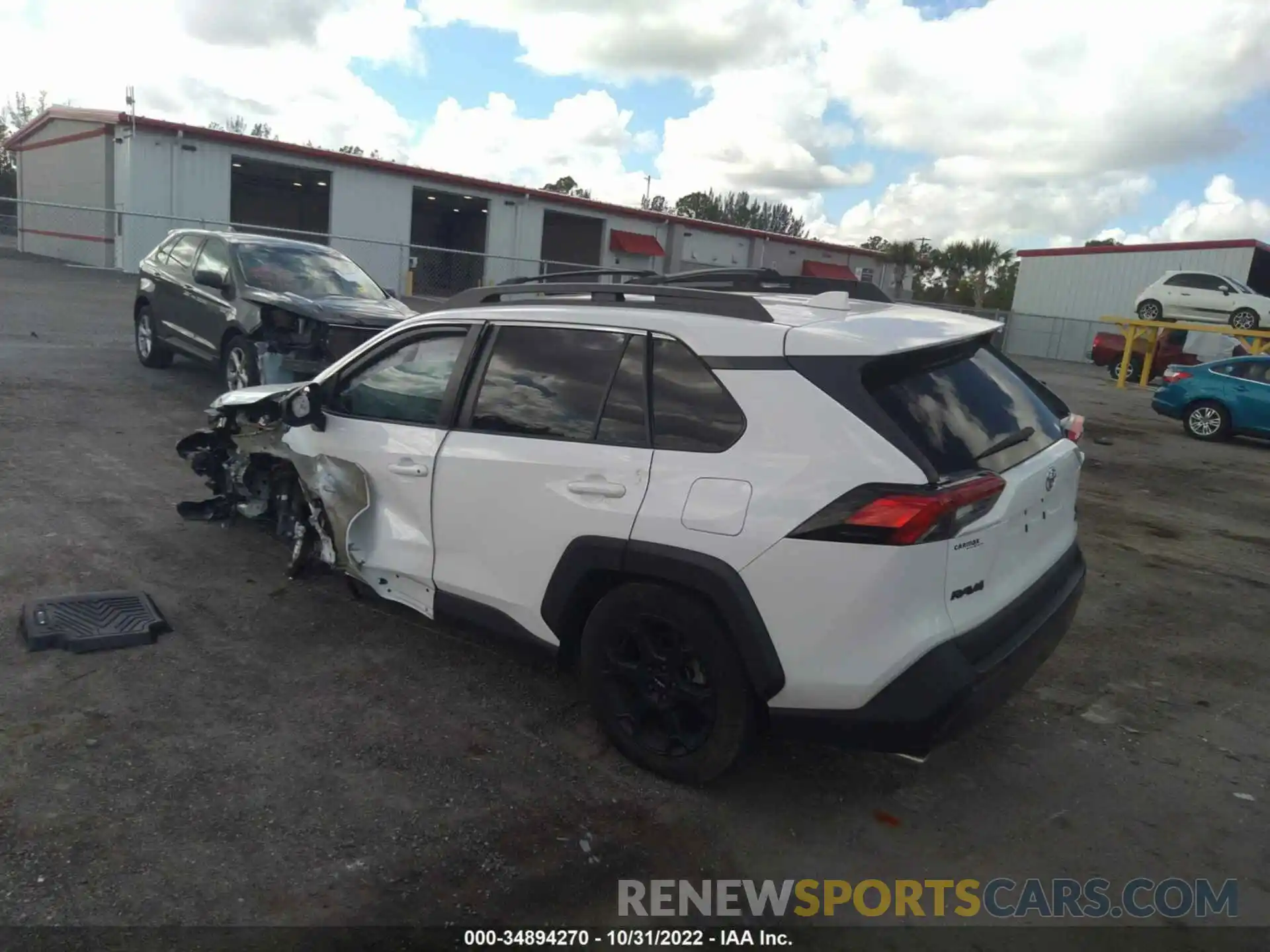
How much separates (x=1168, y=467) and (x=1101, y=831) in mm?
9529

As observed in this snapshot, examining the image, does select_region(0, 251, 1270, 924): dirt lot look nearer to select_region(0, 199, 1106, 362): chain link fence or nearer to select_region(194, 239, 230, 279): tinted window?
select_region(194, 239, 230, 279): tinted window

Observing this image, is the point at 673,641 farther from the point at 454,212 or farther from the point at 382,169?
the point at 454,212

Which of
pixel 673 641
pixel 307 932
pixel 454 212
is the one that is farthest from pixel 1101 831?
pixel 454 212

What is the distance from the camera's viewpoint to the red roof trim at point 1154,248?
35125mm

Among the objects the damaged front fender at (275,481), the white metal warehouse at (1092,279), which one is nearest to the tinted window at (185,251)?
the damaged front fender at (275,481)

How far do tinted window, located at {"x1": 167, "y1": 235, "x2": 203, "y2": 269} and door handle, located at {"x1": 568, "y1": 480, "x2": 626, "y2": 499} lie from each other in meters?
8.39

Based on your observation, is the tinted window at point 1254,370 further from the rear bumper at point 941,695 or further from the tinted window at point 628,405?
the tinted window at point 628,405

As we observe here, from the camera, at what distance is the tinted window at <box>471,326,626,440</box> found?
11.6 ft

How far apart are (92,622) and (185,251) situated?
7.20 meters

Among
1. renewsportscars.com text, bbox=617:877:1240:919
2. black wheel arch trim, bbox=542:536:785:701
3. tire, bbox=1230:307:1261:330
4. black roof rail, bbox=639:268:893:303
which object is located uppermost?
tire, bbox=1230:307:1261:330

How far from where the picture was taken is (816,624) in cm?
294

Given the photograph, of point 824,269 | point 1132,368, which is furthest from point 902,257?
point 1132,368

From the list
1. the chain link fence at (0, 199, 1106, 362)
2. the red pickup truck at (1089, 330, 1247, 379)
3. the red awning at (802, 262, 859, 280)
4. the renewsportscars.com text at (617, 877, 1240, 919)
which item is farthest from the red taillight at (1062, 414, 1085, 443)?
the red awning at (802, 262, 859, 280)

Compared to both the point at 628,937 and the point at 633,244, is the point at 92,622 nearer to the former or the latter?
the point at 628,937
